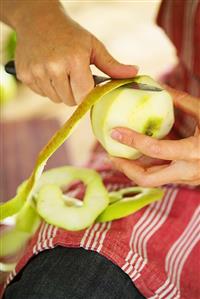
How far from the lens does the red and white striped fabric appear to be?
2.42ft

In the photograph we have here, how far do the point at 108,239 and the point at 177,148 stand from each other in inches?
6.5

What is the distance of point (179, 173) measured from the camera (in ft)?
2.27

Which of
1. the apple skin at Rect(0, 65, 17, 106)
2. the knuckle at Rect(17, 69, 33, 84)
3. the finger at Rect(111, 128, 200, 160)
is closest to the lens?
the finger at Rect(111, 128, 200, 160)

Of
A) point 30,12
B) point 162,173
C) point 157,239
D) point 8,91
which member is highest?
point 30,12

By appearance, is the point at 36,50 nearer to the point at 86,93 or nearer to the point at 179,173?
the point at 86,93

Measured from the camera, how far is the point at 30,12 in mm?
797

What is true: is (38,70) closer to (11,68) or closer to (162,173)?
(11,68)

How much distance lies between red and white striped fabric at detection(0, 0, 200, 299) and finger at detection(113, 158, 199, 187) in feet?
0.31

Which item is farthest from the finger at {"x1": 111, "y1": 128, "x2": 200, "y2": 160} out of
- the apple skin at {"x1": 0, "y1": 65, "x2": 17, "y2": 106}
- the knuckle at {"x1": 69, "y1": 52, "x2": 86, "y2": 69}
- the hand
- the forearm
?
the apple skin at {"x1": 0, "y1": 65, "x2": 17, "y2": 106}

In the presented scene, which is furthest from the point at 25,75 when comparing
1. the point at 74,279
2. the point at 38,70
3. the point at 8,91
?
the point at 8,91

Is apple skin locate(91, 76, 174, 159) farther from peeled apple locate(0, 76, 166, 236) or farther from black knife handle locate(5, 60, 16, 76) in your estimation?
black knife handle locate(5, 60, 16, 76)

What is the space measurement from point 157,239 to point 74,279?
14 cm

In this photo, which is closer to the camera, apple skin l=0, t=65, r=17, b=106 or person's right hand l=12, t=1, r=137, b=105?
person's right hand l=12, t=1, r=137, b=105

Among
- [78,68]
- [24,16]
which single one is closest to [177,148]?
[78,68]
